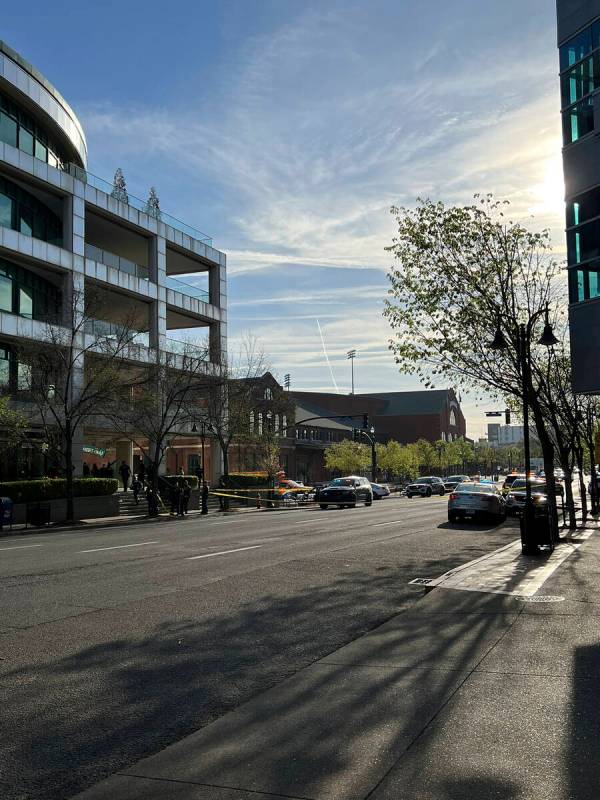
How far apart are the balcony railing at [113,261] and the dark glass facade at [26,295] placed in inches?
114

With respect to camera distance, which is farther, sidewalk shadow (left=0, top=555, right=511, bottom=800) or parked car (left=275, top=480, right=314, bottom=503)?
parked car (left=275, top=480, right=314, bottom=503)

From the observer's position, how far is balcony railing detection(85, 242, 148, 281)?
41344 millimetres

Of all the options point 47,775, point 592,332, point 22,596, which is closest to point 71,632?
point 22,596

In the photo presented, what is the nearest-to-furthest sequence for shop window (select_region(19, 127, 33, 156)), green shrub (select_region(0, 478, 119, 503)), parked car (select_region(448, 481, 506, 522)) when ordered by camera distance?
parked car (select_region(448, 481, 506, 522))
green shrub (select_region(0, 478, 119, 503))
shop window (select_region(19, 127, 33, 156))

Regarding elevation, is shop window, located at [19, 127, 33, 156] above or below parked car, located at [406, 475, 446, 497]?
above

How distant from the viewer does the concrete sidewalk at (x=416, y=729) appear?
4320 millimetres

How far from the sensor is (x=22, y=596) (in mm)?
10844

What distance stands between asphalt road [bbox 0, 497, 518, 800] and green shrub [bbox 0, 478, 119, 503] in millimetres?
12383

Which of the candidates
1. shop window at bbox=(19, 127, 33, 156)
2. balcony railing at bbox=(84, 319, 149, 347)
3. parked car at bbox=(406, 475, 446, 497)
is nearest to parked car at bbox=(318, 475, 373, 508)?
balcony railing at bbox=(84, 319, 149, 347)

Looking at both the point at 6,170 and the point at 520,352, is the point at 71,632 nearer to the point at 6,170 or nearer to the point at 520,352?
the point at 520,352

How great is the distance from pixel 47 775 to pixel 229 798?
1238mm

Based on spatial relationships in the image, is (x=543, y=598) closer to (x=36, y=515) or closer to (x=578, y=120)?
(x=578, y=120)

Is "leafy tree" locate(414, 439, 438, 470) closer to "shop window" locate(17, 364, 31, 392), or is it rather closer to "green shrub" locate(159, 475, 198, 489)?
"green shrub" locate(159, 475, 198, 489)

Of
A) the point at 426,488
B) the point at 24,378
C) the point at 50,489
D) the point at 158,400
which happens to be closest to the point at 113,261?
the point at 158,400
